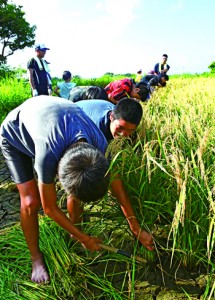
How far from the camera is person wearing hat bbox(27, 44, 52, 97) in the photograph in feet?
19.0

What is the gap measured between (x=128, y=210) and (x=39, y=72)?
4.52 meters

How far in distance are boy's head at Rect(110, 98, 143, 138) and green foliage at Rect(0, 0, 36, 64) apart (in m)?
18.9

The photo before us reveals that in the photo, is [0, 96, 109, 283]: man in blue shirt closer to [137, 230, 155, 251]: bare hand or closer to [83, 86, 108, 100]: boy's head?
[137, 230, 155, 251]: bare hand

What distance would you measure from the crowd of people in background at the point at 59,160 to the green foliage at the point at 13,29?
19.1 m

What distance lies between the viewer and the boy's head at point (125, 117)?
8.14ft

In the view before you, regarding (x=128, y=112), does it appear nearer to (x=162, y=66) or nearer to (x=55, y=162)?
(x=55, y=162)

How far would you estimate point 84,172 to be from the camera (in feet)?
4.86

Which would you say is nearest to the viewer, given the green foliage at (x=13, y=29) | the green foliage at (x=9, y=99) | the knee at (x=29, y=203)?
the knee at (x=29, y=203)

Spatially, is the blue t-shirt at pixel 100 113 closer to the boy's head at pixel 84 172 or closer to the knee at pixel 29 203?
the knee at pixel 29 203

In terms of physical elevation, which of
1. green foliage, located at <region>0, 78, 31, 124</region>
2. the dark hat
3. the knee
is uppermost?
the dark hat

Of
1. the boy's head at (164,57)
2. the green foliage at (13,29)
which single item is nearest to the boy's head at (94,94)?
the boy's head at (164,57)

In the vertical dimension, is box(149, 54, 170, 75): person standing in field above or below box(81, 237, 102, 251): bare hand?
above

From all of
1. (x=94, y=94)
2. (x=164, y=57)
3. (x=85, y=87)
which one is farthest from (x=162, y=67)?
(x=94, y=94)

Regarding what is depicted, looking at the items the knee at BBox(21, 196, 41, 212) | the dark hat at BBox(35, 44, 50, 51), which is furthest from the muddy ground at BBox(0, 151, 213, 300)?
the dark hat at BBox(35, 44, 50, 51)
